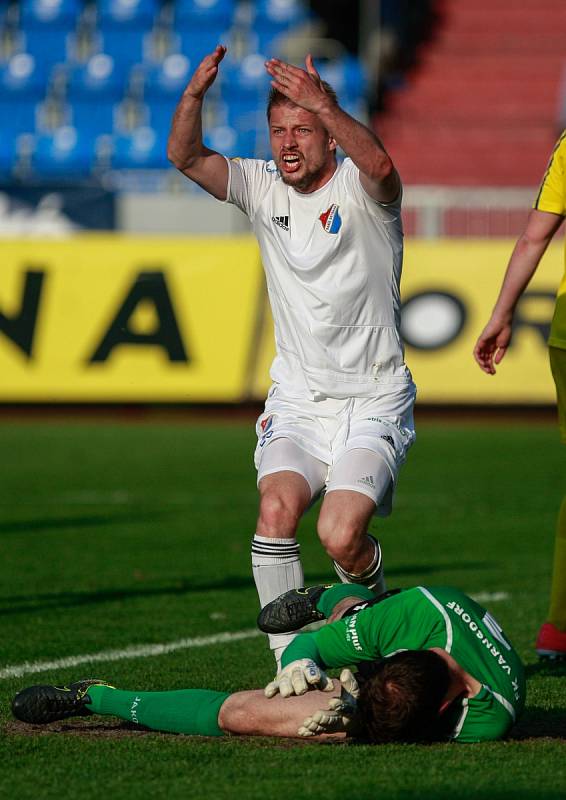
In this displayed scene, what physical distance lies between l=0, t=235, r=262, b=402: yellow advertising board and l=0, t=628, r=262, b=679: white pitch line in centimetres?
1013

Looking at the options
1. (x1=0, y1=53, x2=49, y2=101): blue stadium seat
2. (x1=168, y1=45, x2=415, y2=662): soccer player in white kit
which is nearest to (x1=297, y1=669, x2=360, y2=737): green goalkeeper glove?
(x1=168, y1=45, x2=415, y2=662): soccer player in white kit

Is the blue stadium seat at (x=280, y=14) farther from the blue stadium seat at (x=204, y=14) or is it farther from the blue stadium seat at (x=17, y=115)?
the blue stadium seat at (x=17, y=115)

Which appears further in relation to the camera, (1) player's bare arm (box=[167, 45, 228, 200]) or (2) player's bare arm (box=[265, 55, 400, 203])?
(1) player's bare arm (box=[167, 45, 228, 200])

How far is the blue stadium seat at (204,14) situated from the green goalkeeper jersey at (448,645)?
869 inches

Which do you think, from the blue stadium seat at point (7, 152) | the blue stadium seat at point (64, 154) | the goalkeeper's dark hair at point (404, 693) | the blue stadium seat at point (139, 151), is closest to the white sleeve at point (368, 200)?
the goalkeeper's dark hair at point (404, 693)

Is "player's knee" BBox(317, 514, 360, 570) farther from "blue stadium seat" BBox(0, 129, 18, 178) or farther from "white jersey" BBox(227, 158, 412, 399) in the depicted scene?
"blue stadium seat" BBox(0, 129, 18, 178)

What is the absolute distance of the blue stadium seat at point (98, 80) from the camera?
978 inches

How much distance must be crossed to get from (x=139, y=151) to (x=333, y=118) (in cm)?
1848

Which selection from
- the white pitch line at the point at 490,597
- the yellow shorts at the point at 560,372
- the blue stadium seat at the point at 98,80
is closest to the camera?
the yellow shorts at the point at 560,372

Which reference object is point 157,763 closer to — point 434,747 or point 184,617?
point 434,747

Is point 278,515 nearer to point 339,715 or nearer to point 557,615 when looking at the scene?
point 339,715

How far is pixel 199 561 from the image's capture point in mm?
9328

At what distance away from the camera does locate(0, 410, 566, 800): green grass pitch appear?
4.45 m

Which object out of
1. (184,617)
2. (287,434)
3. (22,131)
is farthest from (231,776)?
(22,131)
